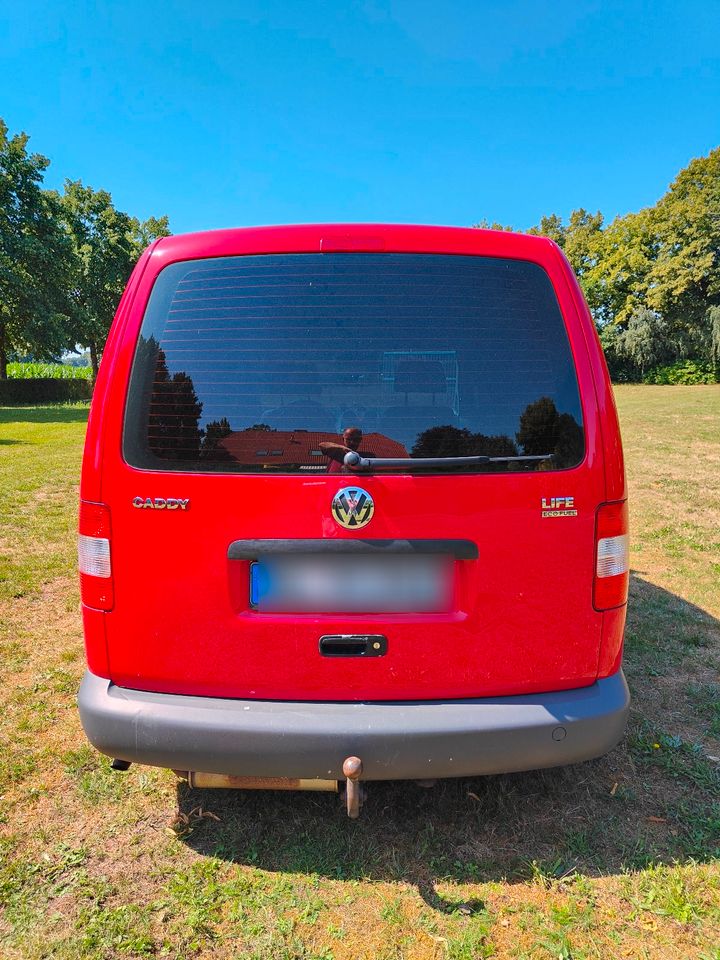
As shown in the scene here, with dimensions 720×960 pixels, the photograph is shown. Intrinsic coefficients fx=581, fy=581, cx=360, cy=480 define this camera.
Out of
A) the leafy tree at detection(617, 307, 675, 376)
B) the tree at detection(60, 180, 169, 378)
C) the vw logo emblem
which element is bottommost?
the vw logo emblem

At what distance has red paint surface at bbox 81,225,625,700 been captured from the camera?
6.07 ft

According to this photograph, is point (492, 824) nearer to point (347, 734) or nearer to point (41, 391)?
point (347, 734)

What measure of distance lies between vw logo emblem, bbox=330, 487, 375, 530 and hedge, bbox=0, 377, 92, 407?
118ft

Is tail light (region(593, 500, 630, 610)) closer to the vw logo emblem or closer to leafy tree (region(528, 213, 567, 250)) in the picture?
the vw logo emblem

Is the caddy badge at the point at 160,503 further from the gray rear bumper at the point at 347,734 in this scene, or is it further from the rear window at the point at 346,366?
the gray rear bumper at the point at 347,734

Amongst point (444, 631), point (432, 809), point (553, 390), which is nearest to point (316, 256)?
point (553, 390)

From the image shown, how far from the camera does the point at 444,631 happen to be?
189 cm

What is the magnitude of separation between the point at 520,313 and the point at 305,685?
1423mm

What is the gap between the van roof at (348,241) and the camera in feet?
6.33

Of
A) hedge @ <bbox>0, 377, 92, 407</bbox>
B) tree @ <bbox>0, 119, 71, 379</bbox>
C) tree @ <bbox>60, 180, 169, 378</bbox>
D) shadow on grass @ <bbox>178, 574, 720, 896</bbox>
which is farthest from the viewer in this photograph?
tree @ <bbox>60, 180, 169, 378</bbox>

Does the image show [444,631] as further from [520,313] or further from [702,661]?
[702,661]

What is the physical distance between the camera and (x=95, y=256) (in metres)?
37.6

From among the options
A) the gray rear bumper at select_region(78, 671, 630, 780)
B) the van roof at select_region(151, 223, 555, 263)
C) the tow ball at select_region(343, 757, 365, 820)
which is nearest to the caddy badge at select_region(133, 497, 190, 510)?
the gray rear bumper at select_region(78, 671, 630, 780)

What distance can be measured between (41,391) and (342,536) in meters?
38.0
